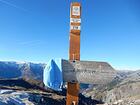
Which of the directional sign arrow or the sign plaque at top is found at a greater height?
the sign plaque at top

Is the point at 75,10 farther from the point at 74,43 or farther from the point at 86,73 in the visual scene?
the point at 86,73

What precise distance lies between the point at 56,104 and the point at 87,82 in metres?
157

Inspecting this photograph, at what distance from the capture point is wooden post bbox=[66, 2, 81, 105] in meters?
6.37

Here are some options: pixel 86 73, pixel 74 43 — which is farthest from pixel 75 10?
pixel 86 73

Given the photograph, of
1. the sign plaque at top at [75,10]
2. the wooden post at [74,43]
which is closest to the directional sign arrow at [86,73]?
the wooden post at [74,43]

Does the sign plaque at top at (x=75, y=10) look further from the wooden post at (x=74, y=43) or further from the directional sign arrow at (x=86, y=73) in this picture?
the directional sign arrow at (x=86, y=73)

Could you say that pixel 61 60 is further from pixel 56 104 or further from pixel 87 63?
pixel 56 104

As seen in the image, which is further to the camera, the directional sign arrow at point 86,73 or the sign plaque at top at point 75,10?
the sign plaque at top at point 75,10

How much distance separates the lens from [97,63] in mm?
6352

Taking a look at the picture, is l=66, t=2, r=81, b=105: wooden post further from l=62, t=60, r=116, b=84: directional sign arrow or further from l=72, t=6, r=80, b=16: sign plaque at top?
l=62, t=60, r=116, b=84: directional sign arrow

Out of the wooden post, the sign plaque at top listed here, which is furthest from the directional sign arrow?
the sign plaque at top

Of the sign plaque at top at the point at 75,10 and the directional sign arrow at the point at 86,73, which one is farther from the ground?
the sign plaque at top at the point at 75,10

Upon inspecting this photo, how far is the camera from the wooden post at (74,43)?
637 centimetres

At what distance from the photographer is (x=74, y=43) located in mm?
6504
